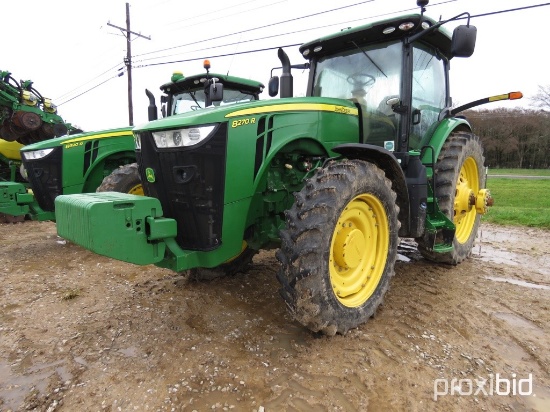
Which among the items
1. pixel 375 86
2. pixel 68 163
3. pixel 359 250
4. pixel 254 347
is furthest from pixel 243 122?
pixel 68 163

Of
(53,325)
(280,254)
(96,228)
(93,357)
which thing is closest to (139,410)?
(93,357)

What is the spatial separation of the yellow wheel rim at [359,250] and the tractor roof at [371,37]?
5.41 ft

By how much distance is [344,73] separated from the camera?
3.86 meters

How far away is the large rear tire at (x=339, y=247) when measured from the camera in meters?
2.48

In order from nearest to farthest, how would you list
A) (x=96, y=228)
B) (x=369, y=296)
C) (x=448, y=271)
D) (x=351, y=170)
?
(x=96, y=228) < (x=351, y=170) < (x=369, y=296) < (x=448, y=271)

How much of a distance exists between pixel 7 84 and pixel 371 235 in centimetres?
895

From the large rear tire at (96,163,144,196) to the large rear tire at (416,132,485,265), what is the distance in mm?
3613

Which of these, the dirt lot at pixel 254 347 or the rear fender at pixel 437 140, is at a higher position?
the rear fender at pixel 437 140

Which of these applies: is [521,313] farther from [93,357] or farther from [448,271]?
[93,357]

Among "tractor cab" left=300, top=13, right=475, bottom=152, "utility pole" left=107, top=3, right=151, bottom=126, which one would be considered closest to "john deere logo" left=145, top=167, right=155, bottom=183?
"tractor cab" left=300, top=13, right=475, bottom=152

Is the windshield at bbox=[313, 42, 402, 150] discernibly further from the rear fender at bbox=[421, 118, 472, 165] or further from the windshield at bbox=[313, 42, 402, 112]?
the rear fender at bbox=[421, 118, 472, 165]

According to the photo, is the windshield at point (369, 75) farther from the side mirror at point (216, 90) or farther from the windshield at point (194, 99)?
the windshield at point (194, 99)

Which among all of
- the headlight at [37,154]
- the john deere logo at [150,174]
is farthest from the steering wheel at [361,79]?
the headlight at [37,154]

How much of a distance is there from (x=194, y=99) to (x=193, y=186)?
3.84 metres
